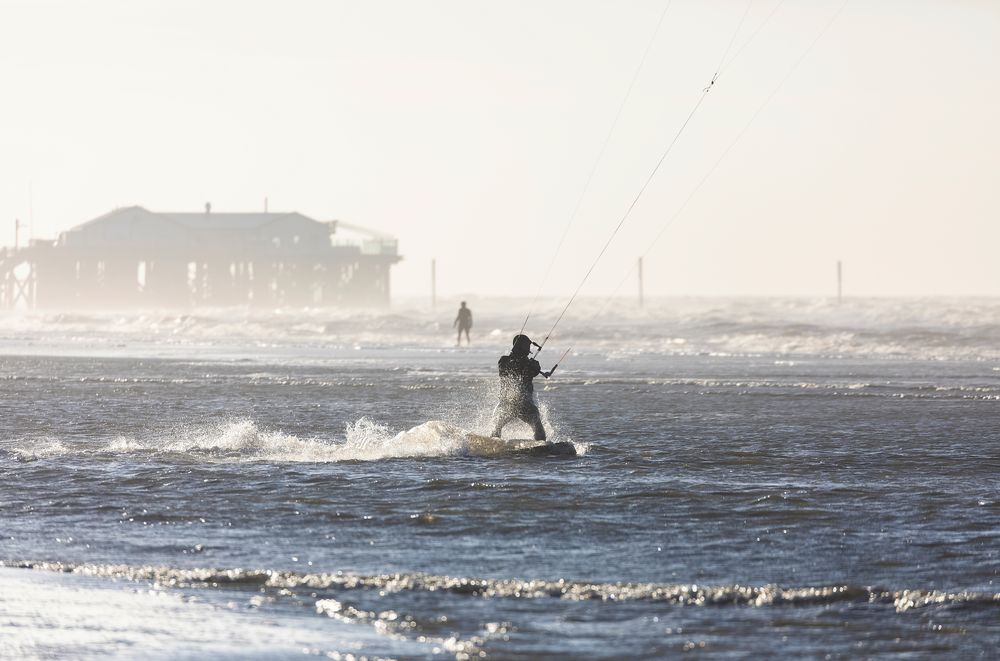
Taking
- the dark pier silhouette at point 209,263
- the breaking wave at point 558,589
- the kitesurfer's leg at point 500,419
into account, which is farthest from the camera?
the dark pier silhouette at point 209,263

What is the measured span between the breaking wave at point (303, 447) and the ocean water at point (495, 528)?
7cm

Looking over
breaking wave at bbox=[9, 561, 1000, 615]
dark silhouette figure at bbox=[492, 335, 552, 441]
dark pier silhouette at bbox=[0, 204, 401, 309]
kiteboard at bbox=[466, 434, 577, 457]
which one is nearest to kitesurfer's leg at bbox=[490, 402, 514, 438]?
dark silhouette figure at bbox=[492, 335, 552, 441]

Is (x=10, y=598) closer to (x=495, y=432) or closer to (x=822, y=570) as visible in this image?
(x=822, y=570)

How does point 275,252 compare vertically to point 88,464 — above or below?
above

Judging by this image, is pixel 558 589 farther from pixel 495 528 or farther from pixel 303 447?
pixel 303 447

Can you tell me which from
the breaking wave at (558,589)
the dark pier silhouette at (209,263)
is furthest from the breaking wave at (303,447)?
the dark pier silhouette at (209,263)

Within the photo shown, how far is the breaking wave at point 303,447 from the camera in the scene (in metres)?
15.3

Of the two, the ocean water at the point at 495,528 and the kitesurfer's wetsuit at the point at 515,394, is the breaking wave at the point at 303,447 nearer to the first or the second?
the ocean water at the point at 495,528

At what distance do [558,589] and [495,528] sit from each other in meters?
2.13

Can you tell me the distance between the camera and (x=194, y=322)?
83875 millimetres

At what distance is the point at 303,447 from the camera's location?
16219 mm

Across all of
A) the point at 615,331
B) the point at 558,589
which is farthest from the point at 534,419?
the point at 615,331

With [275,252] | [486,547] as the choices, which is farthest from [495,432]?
[275,252]

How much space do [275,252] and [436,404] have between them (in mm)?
91451
